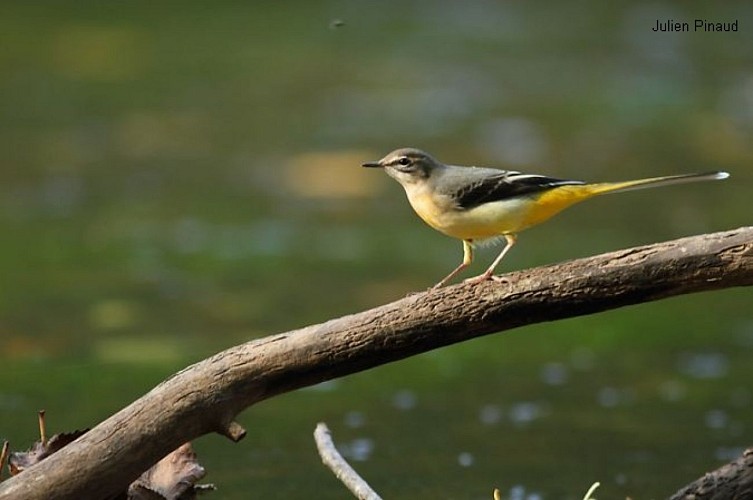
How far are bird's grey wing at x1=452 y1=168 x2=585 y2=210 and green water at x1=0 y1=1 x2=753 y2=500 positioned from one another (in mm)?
1081

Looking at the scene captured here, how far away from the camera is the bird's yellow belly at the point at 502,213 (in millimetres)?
4430

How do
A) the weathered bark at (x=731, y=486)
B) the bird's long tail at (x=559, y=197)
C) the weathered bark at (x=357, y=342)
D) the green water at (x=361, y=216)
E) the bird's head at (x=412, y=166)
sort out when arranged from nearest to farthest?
1. the weathered bark at (x=357, y=342)
2. the weathered bark at (x=731, y=486)
3. the bird's long tail at (x=559, y=197)
4. the bird's head at (x=412, y=166)
5. the green water at (x=361, y=216)

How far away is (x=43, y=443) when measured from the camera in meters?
4.09

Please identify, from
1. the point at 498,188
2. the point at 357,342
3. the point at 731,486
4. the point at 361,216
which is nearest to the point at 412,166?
the point at 498,188

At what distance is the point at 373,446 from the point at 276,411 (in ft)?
2.40

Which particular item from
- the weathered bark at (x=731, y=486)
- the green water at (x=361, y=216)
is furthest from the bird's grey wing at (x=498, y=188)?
the green water at (x=361, y=216)

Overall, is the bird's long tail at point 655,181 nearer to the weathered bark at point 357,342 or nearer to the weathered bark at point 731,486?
the weathered bark at point 357,342

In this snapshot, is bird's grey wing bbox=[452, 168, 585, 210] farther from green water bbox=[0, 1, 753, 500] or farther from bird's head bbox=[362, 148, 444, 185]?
green water bbox=[0, 1, 753, 500]

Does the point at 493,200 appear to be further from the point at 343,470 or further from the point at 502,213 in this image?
the point at 343,470

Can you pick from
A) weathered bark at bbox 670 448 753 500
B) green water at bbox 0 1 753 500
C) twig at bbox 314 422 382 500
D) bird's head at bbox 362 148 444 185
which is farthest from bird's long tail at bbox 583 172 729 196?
green water at bbox 0 1 753 500

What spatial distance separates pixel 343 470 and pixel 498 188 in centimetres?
94

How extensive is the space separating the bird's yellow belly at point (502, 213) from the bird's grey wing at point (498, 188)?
0.02m

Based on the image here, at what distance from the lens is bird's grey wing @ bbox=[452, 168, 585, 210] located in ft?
14.5

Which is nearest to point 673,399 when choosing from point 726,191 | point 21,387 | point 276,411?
point 276,411
